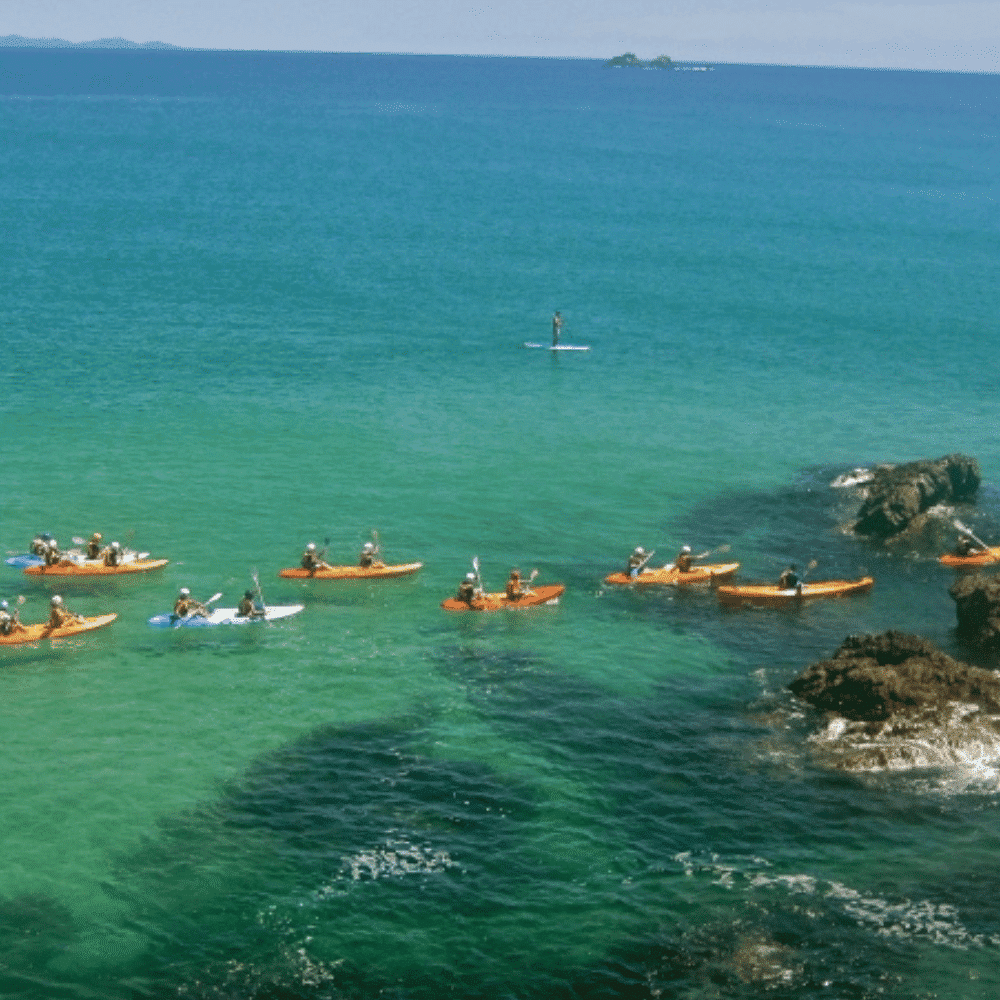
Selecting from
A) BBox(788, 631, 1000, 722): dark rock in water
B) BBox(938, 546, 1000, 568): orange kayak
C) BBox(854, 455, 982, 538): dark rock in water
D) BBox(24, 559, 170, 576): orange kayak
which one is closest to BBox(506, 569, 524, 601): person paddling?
BBox(788, 631, 1000, 722): dark rock in water

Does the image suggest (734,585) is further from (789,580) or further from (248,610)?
(248,610)

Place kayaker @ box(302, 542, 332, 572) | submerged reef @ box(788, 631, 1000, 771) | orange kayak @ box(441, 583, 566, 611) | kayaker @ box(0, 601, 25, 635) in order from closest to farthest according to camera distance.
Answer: submerged reef @ box(788, 631, 1000, 771), kayaker @ box(0, 601, 25, 635), orange kayak @ box(441, 583, 566, 611), kayaker @ box(302, 542, 332, 572)

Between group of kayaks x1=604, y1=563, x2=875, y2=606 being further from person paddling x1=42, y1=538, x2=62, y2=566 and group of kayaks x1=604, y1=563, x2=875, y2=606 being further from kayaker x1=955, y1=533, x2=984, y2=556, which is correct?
person paddling x1=42, y1=538, x2=62, y2=566

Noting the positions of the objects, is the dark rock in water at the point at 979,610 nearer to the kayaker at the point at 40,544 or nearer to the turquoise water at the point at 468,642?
the turquoise water at the point at 468,642

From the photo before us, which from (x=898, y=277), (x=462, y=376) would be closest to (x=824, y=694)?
(x=462, y=376)

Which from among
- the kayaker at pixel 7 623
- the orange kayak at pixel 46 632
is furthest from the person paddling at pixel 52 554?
the kayaker at pixel 7 623
